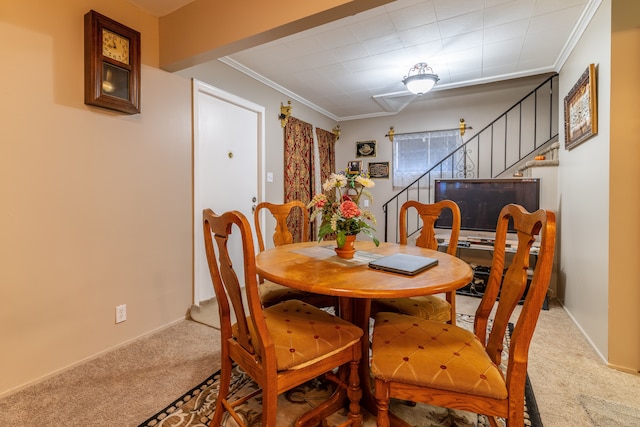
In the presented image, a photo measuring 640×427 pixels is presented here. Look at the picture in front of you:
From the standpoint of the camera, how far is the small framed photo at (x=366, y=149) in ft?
16.4

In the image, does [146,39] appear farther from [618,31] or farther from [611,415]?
[611,415]

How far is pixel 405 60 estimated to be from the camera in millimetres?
3037

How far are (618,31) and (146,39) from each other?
10.4ft

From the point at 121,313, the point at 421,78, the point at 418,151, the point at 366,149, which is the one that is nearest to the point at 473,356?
the point at 121,313

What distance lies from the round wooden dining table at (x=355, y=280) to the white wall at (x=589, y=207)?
1.25 metres

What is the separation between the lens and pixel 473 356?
1118 millimetres

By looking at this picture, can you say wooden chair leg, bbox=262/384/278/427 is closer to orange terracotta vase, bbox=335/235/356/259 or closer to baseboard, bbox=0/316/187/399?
orange terracotta vase, bbox=335/235/356/259

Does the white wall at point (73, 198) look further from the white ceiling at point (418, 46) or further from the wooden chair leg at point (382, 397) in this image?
the wooden chair leg at point (382, 397)

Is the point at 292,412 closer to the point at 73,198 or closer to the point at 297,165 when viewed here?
the point at 73,198

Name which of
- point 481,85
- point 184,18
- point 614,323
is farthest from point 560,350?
point 184,18

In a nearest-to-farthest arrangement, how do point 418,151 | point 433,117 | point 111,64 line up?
point 111,64 → point 433,117 → point 418,151

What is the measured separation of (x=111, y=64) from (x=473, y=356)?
102 inches

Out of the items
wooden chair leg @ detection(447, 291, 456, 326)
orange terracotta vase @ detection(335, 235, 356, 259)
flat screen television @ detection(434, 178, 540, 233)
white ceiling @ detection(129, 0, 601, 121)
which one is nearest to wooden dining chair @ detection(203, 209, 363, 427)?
orange terracotta vase @ detection(335, 235, 356, 259)

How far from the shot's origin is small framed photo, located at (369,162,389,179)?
495cm
